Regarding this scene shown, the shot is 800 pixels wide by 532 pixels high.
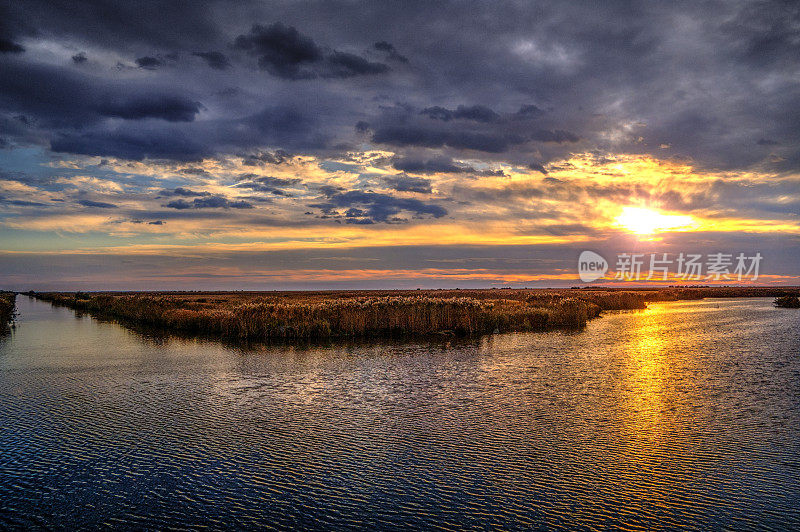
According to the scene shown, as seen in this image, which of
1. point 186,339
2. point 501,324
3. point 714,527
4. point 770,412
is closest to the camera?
point 714,527

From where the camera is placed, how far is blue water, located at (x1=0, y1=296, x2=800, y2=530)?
7703 millimetres

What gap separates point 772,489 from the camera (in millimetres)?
8344

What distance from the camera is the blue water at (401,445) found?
25.3 feet

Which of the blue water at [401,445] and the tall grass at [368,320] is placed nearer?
the blue water at [401,445]

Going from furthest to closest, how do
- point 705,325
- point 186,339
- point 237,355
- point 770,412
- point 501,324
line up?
point 705,325, point 501,324, point 186,339, point 237,355, point 770,412

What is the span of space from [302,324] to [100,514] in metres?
24.4

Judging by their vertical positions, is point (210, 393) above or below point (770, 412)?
below

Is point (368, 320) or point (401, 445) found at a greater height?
point (368, 320)

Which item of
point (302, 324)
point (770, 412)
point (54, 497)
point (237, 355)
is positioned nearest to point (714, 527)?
point (770, 412)

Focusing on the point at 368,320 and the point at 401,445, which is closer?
the point at 401,445

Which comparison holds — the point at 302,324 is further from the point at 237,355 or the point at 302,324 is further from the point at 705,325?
the point at 705,325

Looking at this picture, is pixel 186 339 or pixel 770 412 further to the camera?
pixel 186 339

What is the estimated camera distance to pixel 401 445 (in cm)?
1080

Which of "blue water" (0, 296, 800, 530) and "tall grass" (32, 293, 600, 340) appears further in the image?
"tall grass" (32, 293, 600, 340)
